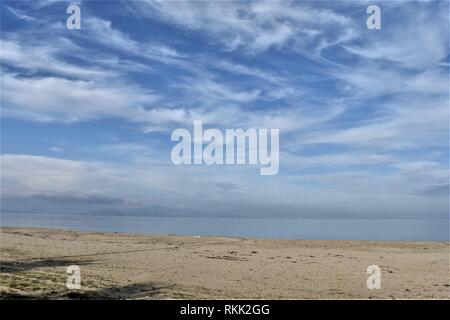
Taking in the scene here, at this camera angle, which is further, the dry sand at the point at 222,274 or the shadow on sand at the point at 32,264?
the shadow on sand at the point at 32,264

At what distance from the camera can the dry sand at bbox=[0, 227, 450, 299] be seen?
16.0 metres

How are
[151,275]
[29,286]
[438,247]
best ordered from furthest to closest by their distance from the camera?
[438,247] < [151,275] < [29,286]

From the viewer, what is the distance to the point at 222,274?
2094 cm

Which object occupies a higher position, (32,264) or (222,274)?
(32,264)

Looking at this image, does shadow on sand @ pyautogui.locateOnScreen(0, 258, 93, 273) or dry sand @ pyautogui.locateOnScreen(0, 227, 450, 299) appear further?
shadow on sand @ pyautogui.locateOnScreen(0, 258, 93, 273)

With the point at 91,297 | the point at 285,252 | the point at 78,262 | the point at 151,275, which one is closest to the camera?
the point at 91,297

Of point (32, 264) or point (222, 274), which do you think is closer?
point (222, 274)

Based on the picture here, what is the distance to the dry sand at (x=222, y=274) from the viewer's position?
16000 mm

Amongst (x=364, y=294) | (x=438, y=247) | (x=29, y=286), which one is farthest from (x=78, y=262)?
(x=438, y=247)

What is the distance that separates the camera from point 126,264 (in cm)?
2411

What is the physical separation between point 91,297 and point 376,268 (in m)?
14.7
